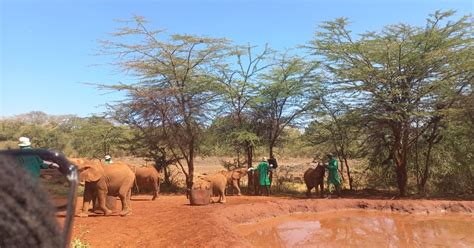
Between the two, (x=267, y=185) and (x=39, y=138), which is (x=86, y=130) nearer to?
(x=39, y=138)

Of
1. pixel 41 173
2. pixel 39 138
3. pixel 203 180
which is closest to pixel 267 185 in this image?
pixel 203 180

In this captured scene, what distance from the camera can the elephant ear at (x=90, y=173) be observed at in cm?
947

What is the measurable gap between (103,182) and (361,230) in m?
6.48

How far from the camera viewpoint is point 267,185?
16281 mm

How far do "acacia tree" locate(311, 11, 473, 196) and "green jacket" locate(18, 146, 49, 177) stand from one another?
540 inches

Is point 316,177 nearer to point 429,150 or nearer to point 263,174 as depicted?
point 263,174

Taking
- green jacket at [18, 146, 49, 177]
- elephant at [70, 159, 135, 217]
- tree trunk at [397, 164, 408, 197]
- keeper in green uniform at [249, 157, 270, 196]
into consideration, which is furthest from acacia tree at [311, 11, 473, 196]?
green jacket at [18, 146, 49, 177]

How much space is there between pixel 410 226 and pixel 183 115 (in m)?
9.70

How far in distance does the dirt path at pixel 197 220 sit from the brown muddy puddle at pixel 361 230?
0.32 metres

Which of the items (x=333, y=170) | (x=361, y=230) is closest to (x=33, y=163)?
(x=361, y=230)

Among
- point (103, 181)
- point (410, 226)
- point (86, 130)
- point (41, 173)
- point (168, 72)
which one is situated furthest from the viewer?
point (86, 130)

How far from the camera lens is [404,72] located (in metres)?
14.9

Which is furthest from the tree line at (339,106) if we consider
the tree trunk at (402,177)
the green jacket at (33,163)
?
the green jacket at (33,163)

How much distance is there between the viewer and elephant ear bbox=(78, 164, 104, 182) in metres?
9.47
